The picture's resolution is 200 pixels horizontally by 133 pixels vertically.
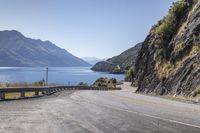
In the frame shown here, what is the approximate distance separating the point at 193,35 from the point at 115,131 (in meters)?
28.1

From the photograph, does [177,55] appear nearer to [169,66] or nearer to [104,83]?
[169,66]

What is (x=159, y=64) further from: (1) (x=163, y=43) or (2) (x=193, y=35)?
(2) (x=193, y=35)

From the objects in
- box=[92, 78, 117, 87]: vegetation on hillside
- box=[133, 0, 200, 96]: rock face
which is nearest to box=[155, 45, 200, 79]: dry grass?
box=[133, 0, 200, 96]: rock face

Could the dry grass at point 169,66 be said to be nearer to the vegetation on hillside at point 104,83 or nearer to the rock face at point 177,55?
the rock face at point 177,55

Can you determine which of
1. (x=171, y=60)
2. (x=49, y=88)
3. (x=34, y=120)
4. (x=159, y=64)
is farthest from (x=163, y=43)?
(x=34, y=120)

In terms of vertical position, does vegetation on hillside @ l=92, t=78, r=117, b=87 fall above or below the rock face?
below

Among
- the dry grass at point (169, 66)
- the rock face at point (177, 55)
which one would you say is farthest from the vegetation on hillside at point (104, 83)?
the dry grass at point (169, 66)

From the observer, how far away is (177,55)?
3931cm

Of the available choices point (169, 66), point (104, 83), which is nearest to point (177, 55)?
point (169, 66)

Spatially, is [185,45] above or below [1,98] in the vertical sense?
above

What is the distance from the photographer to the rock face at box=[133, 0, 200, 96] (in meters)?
32.8

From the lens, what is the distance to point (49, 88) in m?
36.1

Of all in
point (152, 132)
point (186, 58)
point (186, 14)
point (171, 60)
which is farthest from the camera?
point (186, 14)

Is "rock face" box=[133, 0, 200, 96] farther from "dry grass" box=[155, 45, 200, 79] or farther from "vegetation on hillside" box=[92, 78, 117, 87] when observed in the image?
"vegetation on hillside" box=[92, 78, 117, 87]
